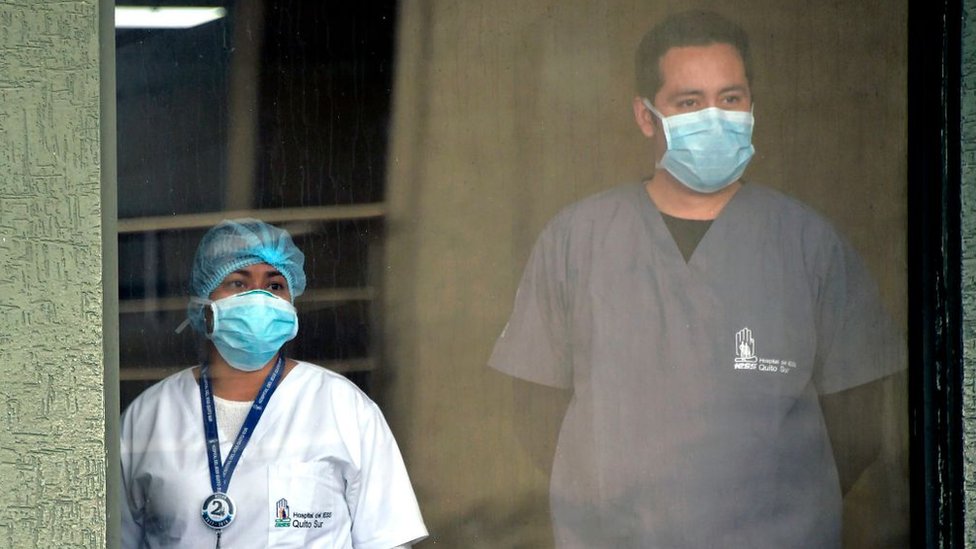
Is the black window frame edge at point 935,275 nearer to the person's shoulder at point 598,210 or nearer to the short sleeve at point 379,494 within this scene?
the person's shoulder at point 598,210

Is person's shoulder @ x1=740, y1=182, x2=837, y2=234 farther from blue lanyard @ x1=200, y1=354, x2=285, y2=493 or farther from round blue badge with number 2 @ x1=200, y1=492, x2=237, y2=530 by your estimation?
round blue badge with number 2 @ x1=200, y1=492, x2=237, y2=530

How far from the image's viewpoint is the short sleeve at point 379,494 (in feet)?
11.2

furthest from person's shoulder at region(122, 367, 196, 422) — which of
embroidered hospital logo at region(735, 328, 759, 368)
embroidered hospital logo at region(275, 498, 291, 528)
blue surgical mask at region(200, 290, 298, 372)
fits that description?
embroidered hospital logo at region(735, 328, 759, 368)

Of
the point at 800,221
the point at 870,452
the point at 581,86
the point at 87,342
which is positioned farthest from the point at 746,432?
the point at 87,342

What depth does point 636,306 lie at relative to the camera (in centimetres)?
354

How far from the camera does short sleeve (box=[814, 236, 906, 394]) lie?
3600 millimetres

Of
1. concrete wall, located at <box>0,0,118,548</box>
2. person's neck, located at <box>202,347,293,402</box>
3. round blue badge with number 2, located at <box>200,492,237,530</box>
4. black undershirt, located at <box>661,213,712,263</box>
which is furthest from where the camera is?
black undershirt, located at <box>661,213,712,263</box>

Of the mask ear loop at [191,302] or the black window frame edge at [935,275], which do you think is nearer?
the mask ear loop at [191,302]

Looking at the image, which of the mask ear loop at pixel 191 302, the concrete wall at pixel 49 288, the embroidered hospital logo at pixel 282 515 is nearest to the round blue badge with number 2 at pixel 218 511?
the embroidered hospital logo at pixel 282 515

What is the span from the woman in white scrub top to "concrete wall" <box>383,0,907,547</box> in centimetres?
11

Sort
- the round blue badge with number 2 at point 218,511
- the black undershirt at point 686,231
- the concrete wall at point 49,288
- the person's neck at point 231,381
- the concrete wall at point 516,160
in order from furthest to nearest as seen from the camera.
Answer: the black undershirt at point 686,231, the concrete wall at point 516,160, the person's neck at point 231,381, the round blue badge with number 2 at point 218,511, the concrete wall at point 49,288

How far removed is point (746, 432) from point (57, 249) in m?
1.80

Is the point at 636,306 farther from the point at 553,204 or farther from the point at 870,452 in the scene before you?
the point at 870,452

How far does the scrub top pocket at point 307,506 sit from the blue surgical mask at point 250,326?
288 mm
